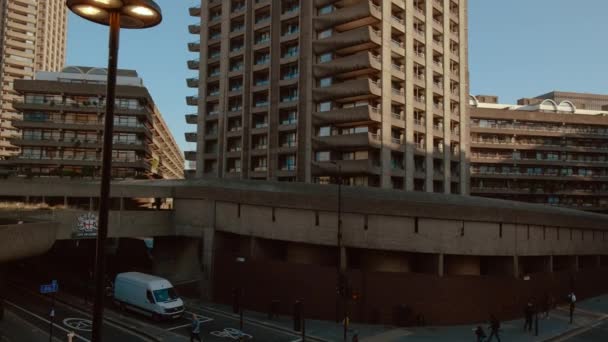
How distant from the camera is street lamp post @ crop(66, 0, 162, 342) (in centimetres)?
610

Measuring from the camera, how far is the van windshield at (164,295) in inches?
1023

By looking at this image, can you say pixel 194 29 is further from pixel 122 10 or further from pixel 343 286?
pixel 122 10

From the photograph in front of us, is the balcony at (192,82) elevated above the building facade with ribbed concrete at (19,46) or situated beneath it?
situated beneath

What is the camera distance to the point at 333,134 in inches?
1827

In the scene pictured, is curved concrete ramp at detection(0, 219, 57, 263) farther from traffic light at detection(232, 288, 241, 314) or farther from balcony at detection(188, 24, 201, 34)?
balcony at detection(188, 24, 201, 34)

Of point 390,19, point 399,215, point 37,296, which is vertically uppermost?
point 390,19

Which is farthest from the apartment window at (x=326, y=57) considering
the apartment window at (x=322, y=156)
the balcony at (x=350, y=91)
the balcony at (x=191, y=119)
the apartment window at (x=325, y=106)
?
the balcony at (x=191, y=119)

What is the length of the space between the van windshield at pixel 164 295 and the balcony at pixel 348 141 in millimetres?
23938

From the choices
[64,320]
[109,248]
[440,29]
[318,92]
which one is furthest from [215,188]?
[440,29]

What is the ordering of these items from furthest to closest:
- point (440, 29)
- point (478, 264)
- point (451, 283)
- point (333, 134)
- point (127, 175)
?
point (127, 175), point (440, 29), point (333, 134), point (478, 264), point (451, 283)

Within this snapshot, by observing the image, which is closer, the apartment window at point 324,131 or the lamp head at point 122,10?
the lamp head at point 122,10

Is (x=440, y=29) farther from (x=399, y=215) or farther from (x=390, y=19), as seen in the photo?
(x=399, y=215)

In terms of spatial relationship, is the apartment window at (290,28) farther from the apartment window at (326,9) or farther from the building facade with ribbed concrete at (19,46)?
the building facade with ribbed concrete at (19,46)

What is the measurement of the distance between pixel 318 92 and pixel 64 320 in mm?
32199
